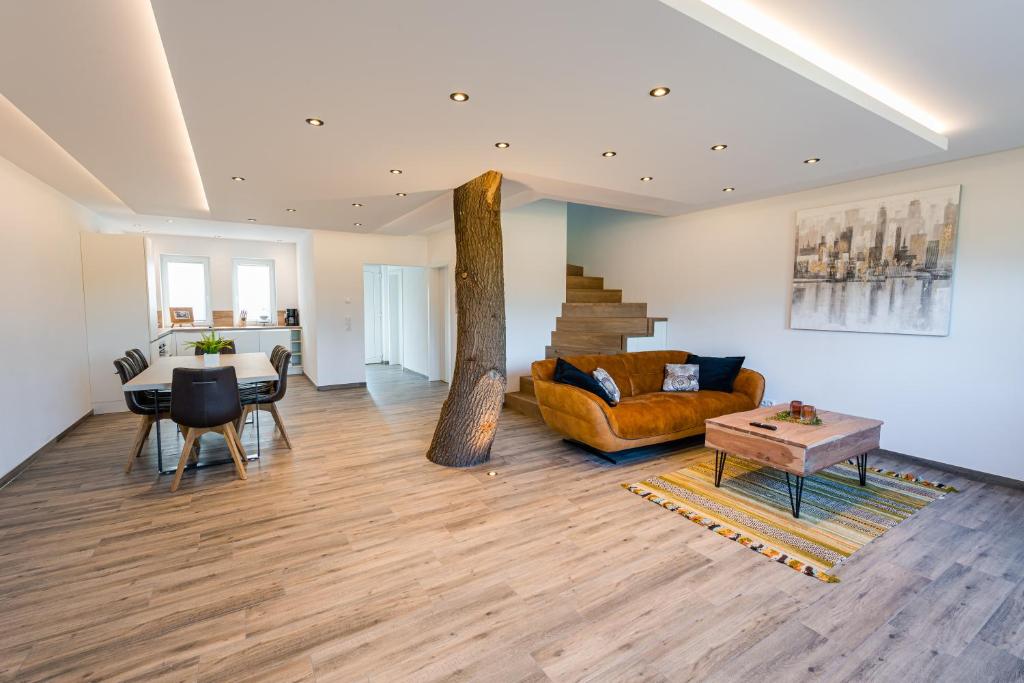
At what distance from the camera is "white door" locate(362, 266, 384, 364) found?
9.32m

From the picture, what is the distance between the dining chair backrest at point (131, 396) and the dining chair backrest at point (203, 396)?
0.61 m

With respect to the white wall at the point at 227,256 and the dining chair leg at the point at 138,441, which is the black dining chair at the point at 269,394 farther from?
the white wall at the point at 227,256

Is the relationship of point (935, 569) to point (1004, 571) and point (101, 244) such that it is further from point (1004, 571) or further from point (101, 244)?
point (101, 244)

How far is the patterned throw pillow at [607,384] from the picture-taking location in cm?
402

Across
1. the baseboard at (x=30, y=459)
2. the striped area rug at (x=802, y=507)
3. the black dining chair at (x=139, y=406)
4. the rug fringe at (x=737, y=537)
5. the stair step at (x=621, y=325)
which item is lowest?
the baseboard at (x=30, y=459)

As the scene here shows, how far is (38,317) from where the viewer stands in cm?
404

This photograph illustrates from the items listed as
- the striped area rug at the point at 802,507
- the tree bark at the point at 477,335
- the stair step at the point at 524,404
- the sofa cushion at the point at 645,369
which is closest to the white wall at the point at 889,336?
the striped area rug at the point at 802,507

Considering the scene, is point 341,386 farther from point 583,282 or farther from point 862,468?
point 862,468

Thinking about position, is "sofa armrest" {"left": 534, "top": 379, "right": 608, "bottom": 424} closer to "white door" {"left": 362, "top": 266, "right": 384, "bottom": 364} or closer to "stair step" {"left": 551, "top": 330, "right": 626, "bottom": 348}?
"stair step" {"left": 551, "top": 330, "right": 626, "bottom": 348}

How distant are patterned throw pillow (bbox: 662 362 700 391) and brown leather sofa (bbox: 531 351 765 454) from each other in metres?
0.08

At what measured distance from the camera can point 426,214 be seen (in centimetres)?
531

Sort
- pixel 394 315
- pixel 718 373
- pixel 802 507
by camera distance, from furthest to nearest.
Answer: pixel 394 315 → pixel 718 373 → pixel 802 507

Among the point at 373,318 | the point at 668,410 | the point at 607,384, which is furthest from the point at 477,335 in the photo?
the point at 373,318

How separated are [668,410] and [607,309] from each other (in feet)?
7.27
